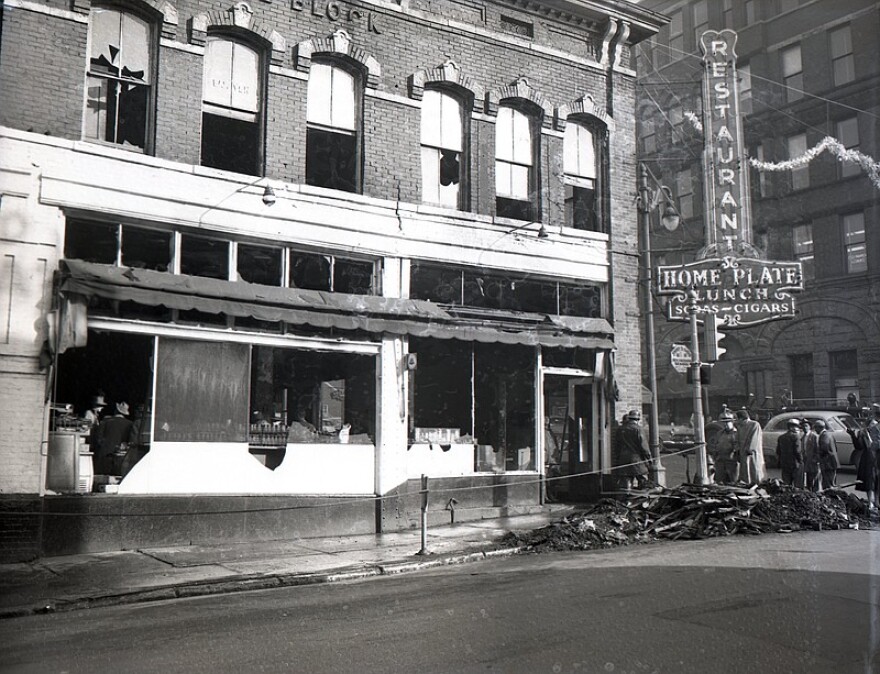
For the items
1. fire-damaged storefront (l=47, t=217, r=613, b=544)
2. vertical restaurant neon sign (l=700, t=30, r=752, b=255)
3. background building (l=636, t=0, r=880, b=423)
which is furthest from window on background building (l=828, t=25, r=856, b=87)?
fire-damaged storefront (l=47, t=217, r=613, b=544)

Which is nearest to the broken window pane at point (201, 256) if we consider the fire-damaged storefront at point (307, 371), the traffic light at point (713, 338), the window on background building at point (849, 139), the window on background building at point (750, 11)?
the fire-damaged storefront at point (307, 371)

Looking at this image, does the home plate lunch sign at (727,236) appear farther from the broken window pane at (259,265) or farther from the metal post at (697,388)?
the broken window pane at (259,265)

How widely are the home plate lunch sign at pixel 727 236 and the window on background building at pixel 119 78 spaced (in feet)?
19.4

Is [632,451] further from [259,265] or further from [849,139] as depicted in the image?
[259,265]

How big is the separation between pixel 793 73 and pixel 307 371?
615cm

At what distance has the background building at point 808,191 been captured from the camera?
6367 mm

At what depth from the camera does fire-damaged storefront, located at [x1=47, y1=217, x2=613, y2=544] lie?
320 inches

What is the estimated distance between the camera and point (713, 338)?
677cm

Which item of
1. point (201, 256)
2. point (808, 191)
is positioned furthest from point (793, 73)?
point (201, 256)

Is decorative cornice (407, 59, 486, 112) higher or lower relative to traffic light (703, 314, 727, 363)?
higher

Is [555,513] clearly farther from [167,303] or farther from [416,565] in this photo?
[167,303]

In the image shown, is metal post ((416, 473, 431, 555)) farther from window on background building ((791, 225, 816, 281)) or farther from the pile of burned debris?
window on background building ((791, 225, 816, 281))

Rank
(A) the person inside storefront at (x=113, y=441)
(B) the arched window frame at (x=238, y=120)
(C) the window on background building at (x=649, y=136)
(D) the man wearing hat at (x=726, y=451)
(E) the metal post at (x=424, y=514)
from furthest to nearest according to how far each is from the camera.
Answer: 1. (B) the arched window frame at (x=238, y=120)
2. (E) the metal post at (x=424, y=514)
3. (A) the person inside storefront at (x=113, y=441)
4. (C) the window on background building at (x=649, y=136)
5. (D) the man wearing hat at (x=726, y=451)

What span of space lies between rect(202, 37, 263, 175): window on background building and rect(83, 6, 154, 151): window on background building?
0.67m
